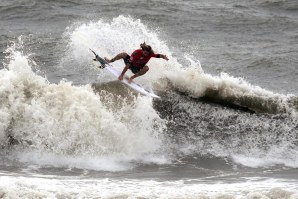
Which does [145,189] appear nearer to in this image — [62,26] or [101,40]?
[101,40]

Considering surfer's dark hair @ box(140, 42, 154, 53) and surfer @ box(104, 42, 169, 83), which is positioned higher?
surfer's dark hair @ box(140, 42, 154, 53)

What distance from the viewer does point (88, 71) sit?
18.2 meters

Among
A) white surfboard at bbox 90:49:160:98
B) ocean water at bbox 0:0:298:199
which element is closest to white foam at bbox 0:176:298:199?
ocean water at bbox 0:0:298:199

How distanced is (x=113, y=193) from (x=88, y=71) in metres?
8.93

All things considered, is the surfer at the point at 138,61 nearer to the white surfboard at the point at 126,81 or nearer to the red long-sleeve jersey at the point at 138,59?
the red long-sleeve jersey at the point at 138,59

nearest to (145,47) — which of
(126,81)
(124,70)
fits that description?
(124,70)

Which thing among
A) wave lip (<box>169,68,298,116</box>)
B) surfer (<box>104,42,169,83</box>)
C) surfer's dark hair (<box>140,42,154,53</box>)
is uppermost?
surfer's dark hair (<box>140,42,154,53</box>)

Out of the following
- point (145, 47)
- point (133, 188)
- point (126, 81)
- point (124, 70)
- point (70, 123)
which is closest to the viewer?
point (133, 188)

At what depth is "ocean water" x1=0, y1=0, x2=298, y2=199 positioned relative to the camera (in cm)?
1057

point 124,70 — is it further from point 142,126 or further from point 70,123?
Answer: point 70,123

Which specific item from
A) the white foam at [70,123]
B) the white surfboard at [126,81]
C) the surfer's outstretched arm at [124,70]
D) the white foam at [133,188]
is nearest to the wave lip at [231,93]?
the white surfboard at [126,81]

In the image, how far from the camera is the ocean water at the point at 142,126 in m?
10.6

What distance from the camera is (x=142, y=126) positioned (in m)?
13.3

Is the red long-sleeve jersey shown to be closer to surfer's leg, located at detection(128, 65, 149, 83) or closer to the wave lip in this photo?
surfer's leg, located at detection(128, 65, 149, 83)
